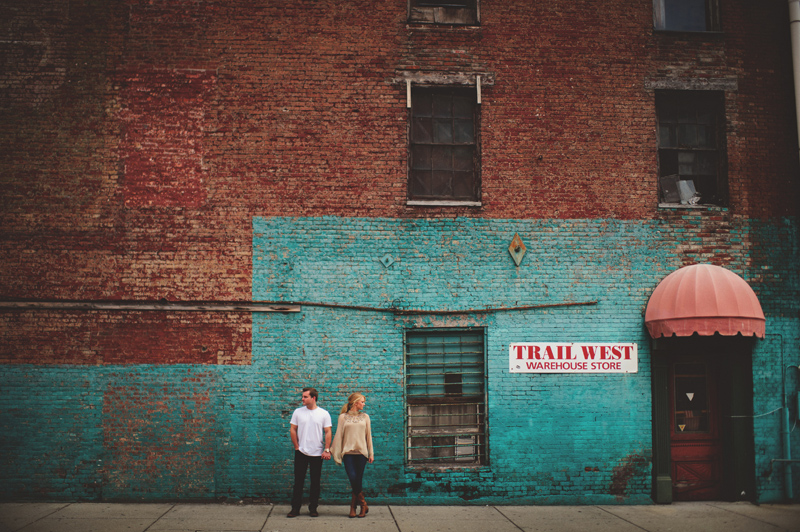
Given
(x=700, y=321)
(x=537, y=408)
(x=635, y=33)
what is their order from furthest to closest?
(x=635, y=33), (x=537, y=408), (x=700, y=321)

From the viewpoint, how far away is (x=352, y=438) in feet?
25.2

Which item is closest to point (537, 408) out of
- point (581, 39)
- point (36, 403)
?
point (581, 39)

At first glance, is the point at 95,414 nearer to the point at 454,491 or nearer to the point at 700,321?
the point at 454,491

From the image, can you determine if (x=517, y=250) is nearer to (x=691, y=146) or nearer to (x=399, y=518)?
(x=691, y=146)

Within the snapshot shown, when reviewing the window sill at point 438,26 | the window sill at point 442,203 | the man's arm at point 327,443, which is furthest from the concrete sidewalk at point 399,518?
the window sill at point 438,26

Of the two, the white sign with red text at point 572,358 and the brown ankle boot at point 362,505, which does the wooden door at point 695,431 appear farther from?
the brown ankle boot at point 362,505

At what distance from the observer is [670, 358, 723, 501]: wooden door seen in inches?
365

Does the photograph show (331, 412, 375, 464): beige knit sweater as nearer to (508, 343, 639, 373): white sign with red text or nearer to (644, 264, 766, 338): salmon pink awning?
(508, 343, 639, 373): white sign with red text

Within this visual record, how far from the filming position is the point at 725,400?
31.0ft

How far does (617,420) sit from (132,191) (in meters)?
8.32

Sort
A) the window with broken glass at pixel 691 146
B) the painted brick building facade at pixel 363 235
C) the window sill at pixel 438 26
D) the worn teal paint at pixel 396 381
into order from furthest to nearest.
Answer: the window with broken glass at pixel 691 146 → the window sill at pixel 438 26 → the painted brick building facade at pixel 363 235 → the worn teal paint at pixel 396 381

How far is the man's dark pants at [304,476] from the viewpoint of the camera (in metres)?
7.84

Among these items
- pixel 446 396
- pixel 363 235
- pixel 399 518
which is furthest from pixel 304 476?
pixel 363 235

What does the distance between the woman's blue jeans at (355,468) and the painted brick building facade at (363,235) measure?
1000 mm
